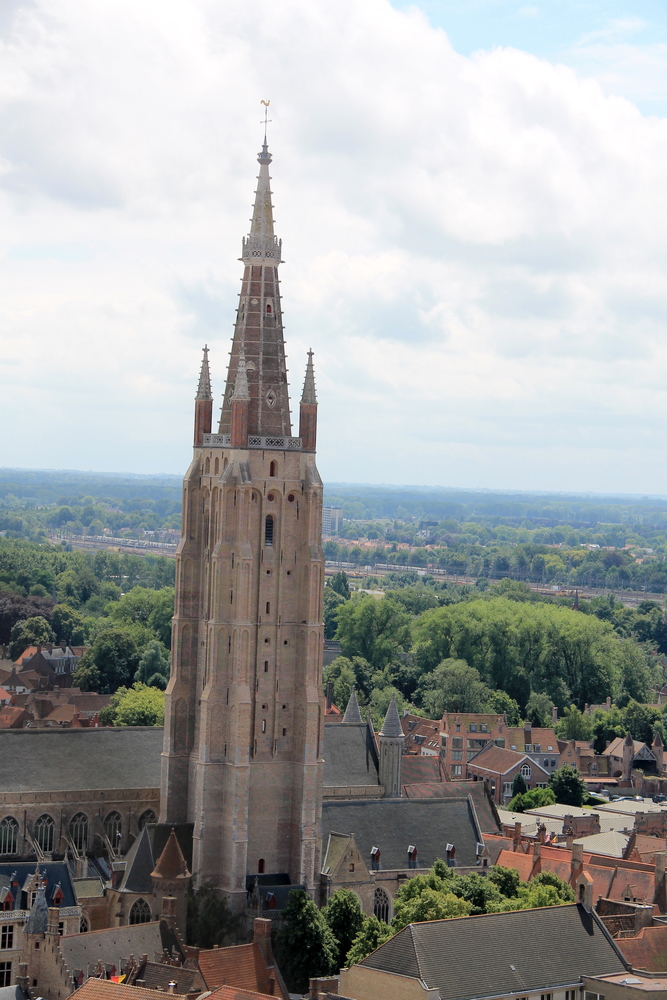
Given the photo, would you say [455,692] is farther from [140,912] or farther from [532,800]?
[140,912]

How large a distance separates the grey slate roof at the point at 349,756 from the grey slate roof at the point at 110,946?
24889mm

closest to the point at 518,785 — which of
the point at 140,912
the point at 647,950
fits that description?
the point at 140,912

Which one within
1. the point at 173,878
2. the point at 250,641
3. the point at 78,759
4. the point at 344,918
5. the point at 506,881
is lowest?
the point at 344,918

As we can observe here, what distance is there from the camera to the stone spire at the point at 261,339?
86.6 metres

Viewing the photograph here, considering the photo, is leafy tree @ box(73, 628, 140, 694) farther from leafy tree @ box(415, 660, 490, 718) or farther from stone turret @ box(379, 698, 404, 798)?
stone turret @ box(379, 698, 404, 798)

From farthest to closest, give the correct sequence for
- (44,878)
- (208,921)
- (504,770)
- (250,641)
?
(504,770) < (250,641) < (208,921) < (44,878)

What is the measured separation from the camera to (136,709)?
132 m

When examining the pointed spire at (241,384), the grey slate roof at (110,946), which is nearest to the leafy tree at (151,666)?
the pointed spire at (241,384)

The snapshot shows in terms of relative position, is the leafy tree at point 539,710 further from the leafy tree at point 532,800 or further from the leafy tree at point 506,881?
the leafy tree at point 506,881

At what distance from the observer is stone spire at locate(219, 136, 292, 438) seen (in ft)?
284

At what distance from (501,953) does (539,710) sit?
108 m

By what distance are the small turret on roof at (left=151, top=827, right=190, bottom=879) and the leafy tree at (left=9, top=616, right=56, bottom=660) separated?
378 feet

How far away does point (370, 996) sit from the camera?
63.5 meters

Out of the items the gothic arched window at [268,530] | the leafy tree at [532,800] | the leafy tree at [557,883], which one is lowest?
the leafy tree at [532,800]
